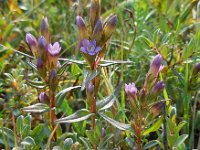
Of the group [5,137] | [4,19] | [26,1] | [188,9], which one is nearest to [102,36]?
[5,137]

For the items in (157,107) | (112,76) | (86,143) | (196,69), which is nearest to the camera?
(157,107)

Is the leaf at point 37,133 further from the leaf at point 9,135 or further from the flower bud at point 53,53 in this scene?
the flower bud at point 53,53

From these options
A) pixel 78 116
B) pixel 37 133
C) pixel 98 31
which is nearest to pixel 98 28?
pixel 98 31

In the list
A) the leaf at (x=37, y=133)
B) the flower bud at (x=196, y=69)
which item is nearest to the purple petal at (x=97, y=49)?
the leaf at (x=37, y=133)

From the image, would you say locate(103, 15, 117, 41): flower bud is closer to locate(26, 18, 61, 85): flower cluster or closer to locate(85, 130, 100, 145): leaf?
locate(26, 18, 61, 85): flower cluster

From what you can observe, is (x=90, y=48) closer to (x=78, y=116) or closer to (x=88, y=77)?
(x=88, y=77)

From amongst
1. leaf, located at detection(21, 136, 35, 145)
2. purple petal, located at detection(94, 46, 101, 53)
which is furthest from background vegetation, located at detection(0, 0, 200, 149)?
purple petal, located at detection(94, 46, 101, 53)
